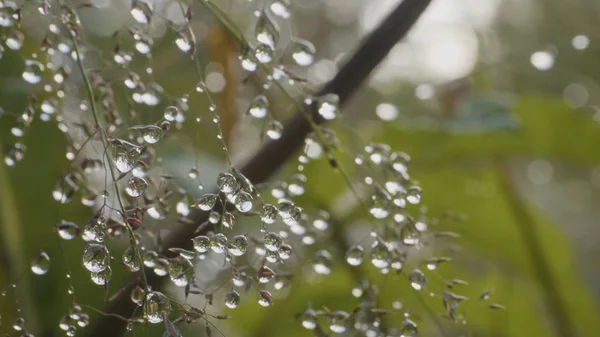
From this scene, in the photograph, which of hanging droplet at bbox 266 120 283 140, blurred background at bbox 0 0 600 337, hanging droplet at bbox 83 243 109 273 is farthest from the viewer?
blurred background at bbox 0 0 600 337

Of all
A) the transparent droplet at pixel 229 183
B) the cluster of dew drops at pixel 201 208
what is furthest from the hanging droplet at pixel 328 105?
the transparent droplet at pixel 229 183

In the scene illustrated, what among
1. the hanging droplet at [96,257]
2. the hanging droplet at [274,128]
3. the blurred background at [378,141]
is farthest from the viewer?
the blurred background at [378,141]

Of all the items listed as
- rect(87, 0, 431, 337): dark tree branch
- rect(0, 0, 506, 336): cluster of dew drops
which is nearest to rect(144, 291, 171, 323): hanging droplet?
rect(0, 0, 506, 336): cluster of dew drops

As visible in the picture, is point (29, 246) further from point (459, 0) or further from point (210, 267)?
point (459, 0)

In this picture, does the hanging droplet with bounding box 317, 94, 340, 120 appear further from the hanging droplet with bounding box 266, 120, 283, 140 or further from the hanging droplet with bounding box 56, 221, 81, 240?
the hanging droplet with bounding box 56, 221, 81, 240

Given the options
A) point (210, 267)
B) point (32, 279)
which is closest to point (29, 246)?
point (32, 279)

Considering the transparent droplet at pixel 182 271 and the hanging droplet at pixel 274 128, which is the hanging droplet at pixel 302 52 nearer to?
the hanging droplet at pixel 274 128

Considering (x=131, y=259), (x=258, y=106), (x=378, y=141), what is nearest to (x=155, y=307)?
(x=131, y=259)
